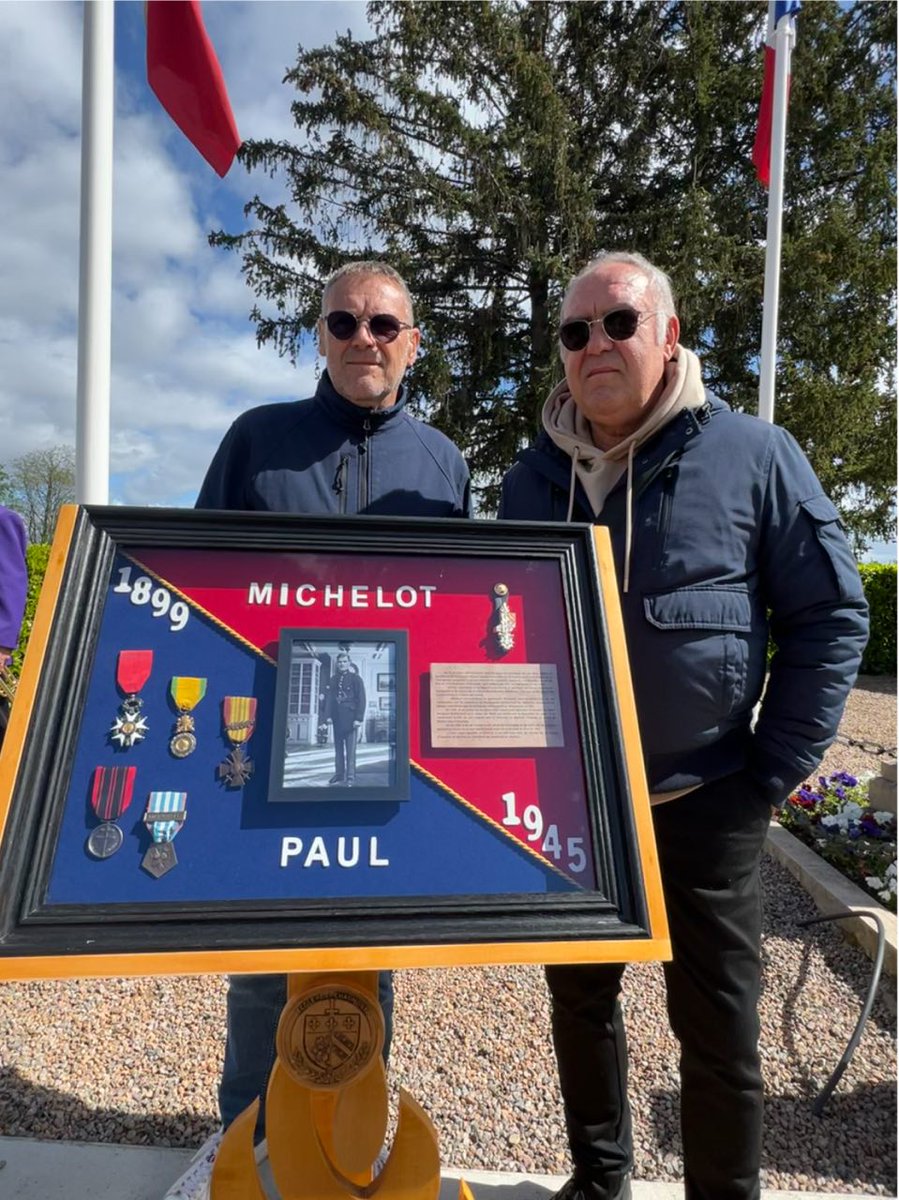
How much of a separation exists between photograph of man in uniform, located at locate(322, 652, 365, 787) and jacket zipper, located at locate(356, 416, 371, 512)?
92 centimetres

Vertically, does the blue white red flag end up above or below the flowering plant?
above

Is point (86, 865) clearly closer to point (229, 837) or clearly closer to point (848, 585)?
point (229, 837)

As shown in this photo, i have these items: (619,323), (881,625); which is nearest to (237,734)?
(619,323)

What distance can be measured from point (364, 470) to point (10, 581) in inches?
90.8

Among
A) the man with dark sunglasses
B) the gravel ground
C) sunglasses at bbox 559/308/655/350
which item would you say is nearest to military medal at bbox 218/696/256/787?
the man with dark sunglasses

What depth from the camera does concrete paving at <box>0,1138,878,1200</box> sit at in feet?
7.13

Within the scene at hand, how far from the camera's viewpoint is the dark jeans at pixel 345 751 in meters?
1.19

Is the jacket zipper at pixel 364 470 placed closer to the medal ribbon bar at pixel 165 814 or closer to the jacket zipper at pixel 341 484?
the jacket zipper at pixel 341 484

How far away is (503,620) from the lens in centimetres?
134

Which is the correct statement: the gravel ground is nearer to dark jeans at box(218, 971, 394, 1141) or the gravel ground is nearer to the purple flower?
dark jeans at box(218, 971, 394, 1141)

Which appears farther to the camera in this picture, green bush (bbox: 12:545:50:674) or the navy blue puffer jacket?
green bush (bbox: 12:545:50:674)

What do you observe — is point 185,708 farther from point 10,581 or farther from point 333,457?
point 10,581

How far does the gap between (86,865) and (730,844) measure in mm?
1428

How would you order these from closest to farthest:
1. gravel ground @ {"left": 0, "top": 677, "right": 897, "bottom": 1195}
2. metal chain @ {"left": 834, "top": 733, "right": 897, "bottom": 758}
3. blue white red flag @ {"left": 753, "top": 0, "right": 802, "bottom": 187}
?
gravel ground @ {"left": 0, "top": 677, "right": 897, "bottom": 1195}, blue white red flag @ {"left": 753, "top": 0, "right": 802, "bottom": 187}, metal chain @ {"left": 834, "top": 733, "right": 897, "bottom": 758}
